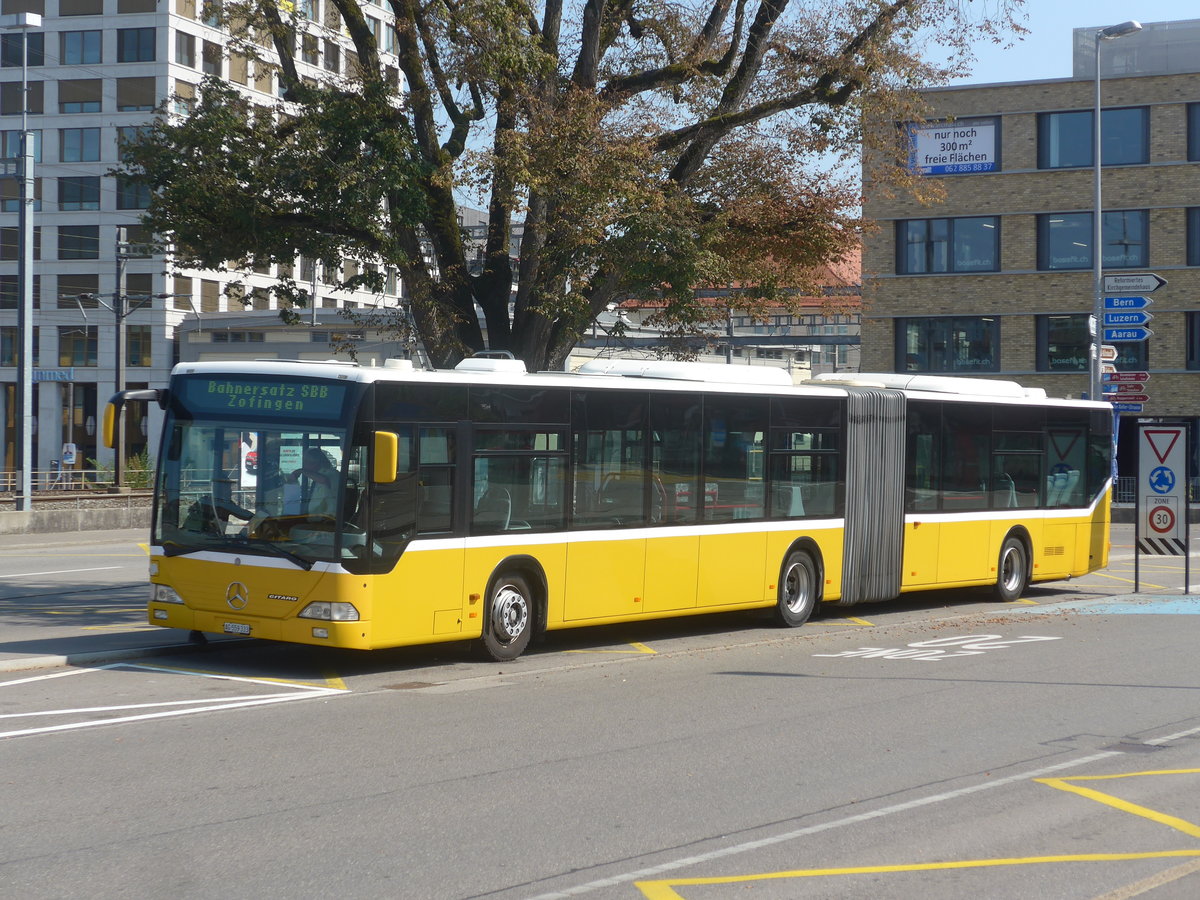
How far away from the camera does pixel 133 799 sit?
7562 millimetres

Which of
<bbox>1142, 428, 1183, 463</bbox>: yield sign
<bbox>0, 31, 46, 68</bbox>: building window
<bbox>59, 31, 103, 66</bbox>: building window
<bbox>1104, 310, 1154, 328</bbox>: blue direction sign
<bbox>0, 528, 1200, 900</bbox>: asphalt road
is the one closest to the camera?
<bbox>0, 528, 1200, 900</bbox>: asphalt road

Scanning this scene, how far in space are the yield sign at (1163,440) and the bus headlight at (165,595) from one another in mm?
14527

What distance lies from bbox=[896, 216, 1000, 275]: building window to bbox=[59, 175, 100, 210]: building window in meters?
40.4

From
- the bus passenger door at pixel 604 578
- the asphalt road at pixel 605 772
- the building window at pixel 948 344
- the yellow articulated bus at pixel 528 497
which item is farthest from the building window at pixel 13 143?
the bus passenger door at pixel 604 578

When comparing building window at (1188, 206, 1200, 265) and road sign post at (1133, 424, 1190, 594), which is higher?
building window at (1188, 206, 1200, 265)

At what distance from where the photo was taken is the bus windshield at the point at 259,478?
12078 mm

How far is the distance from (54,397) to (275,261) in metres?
57.1

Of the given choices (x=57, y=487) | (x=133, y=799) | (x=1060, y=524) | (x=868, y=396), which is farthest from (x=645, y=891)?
(x=57, y=487)

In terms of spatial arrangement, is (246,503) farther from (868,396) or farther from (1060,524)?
(1060,524)

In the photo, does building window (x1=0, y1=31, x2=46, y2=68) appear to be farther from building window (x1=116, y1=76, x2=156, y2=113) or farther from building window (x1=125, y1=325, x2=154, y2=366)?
building window (x1=125, y1=325, x2=154, y2=366)

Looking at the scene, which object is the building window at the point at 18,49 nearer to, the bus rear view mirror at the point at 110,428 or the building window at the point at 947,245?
the building window at the point at 947,245

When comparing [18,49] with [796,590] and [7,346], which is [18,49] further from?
[796,590]

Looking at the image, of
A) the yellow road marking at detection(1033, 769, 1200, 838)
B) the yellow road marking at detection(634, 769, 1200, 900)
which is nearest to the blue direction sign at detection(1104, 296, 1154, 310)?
the yellow road marking at detection(1033, 769, 1200, 838)

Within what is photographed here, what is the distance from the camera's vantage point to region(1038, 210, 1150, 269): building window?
47.2 meters
